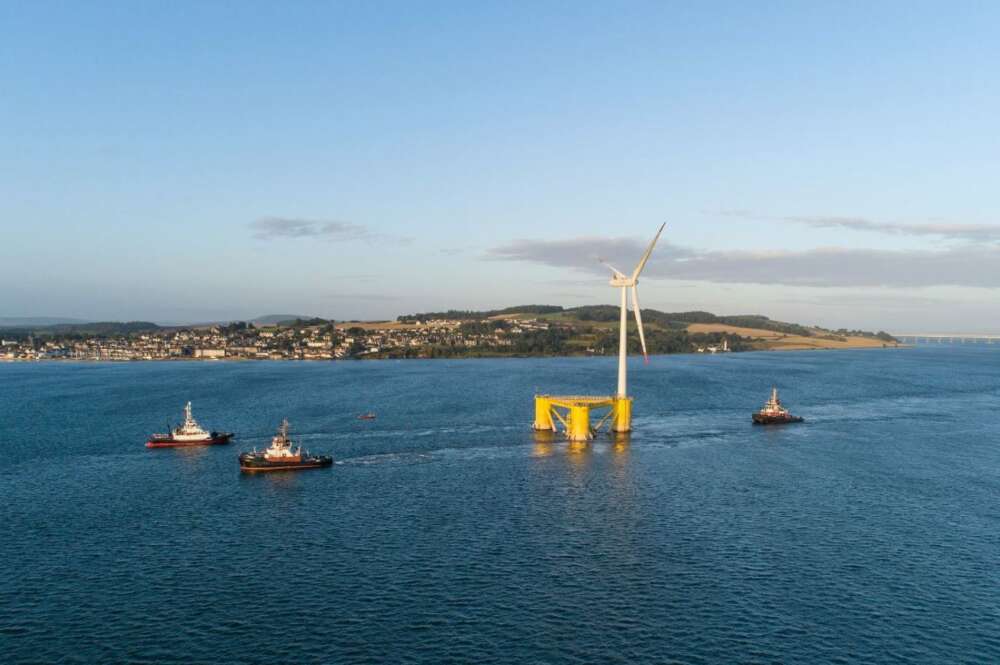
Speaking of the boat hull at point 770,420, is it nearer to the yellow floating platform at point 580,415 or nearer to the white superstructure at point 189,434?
the yellow floating platform at point 580,415

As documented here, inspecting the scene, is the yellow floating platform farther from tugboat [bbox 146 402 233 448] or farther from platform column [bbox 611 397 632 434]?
tugboat [bbox 146 402 233 448]

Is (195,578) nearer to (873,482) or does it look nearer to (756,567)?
(756,567)

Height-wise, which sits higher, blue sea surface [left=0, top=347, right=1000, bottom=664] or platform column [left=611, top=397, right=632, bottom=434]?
platform column [left=611, top=397, right=632, bottom=434]

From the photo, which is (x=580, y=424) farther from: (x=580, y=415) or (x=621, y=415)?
(x=621, y=415)

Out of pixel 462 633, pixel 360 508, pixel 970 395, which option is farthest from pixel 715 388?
pixel 462 633

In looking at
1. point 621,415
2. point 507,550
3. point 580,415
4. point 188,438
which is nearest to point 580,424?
point 580,415

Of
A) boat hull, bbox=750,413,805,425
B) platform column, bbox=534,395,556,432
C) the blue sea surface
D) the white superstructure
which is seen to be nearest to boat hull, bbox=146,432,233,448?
the white superstructure

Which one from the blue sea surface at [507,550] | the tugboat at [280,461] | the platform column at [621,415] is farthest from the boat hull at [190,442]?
the platform column at [621,415]
